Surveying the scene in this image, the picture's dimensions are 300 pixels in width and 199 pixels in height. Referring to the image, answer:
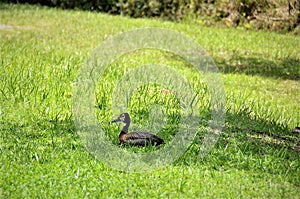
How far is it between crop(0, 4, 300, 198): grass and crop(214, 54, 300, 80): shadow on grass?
0.05 feet

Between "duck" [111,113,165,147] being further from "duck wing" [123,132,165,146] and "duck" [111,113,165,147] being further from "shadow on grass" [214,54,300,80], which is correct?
"shadow on grass" [214,54,300,80]

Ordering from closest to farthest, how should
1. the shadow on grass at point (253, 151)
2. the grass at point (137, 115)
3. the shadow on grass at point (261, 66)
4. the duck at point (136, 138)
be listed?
the grass at point (137, 115) < the shadow on grass at point (253, 151) < the duck at point (136, 138) < the shadow on grass at point (261, 66)

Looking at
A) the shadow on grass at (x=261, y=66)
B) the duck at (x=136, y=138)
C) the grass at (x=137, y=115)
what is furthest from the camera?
the shadow on grass at (x=261, y=66)

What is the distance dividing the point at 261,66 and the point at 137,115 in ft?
14.5

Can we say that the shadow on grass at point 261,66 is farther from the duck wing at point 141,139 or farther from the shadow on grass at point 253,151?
the duck wing at point 141,139

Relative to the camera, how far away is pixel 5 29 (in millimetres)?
12125

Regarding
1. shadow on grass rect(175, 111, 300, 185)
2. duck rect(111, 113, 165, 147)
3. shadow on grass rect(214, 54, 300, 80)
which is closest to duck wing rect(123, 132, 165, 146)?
duck rect(111, 113, 165, 147)

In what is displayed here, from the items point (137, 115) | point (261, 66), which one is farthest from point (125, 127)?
point (261, 66)

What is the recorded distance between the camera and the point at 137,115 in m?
6.30

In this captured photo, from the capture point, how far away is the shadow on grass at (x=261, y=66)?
978 centimetres

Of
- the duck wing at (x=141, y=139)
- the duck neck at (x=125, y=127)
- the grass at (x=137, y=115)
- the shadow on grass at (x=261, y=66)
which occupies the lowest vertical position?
the shadow on grass at (x=261, y=66)

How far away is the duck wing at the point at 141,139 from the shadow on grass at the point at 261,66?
4.40 m

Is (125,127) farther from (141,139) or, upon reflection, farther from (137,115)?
(137,115)

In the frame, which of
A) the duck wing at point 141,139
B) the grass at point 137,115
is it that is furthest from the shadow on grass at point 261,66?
the duck wing at point 141,139
